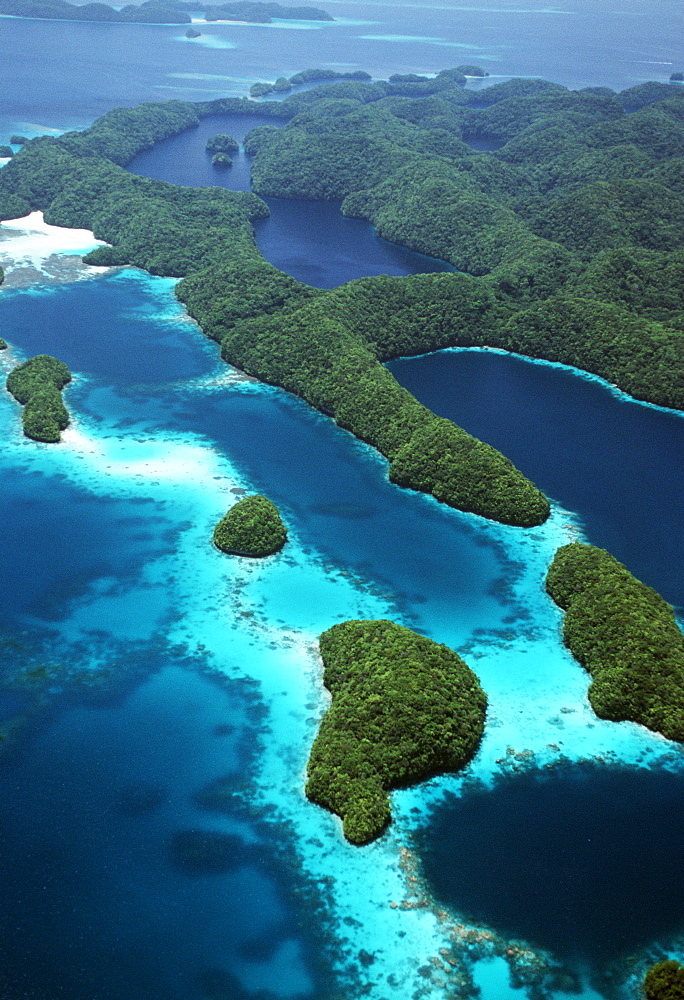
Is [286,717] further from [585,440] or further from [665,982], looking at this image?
[585,440]

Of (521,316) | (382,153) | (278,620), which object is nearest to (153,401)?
(278,620)

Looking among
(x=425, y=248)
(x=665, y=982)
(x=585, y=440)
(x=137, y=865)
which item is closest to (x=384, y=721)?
(x=137, y=865)

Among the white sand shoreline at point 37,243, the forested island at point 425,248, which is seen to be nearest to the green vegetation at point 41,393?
the forested island at point 425,248

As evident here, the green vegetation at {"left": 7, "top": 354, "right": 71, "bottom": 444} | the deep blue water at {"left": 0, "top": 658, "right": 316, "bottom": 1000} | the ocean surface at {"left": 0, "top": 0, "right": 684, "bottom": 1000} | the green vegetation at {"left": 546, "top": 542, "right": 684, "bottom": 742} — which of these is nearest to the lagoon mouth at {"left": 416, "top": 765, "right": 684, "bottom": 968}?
the ocean surface at {"left": 0, "top": 0, "right": 684, "bottom": 1000}

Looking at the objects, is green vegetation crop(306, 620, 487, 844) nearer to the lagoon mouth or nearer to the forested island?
the lagoon mouth

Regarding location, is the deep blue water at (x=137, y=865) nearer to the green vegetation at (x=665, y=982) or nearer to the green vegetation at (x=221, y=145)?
the green vegetation at (x=665, y=982)

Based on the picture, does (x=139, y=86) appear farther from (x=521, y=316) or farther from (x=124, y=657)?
(x=124, y=657)
